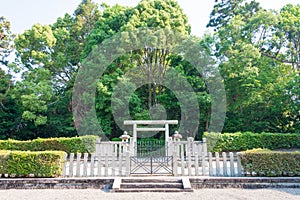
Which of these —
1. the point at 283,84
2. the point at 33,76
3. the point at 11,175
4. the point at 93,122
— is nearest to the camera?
the point at 11,175

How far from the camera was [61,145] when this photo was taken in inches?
467

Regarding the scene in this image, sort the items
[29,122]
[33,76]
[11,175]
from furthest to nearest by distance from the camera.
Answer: [29,122], [33,76], [11,175]

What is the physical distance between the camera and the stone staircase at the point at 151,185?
548 centimetres

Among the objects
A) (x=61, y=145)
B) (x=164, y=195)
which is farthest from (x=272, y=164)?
(x=61, y=145)

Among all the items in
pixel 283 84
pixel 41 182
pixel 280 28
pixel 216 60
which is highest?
pixel 280 28

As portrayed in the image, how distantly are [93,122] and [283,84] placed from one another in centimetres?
1086

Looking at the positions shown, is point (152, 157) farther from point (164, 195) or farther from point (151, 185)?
point (164, 195)

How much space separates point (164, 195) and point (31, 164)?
357 centimetres

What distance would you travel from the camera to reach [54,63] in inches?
671

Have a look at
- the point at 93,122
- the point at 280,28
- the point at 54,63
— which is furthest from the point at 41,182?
the point at 280,28

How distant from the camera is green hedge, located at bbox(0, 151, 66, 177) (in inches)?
249

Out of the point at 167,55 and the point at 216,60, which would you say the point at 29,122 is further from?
the point at 216,60

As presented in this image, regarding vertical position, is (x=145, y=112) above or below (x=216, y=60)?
below

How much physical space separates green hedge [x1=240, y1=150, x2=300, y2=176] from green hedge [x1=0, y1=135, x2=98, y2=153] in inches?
298
